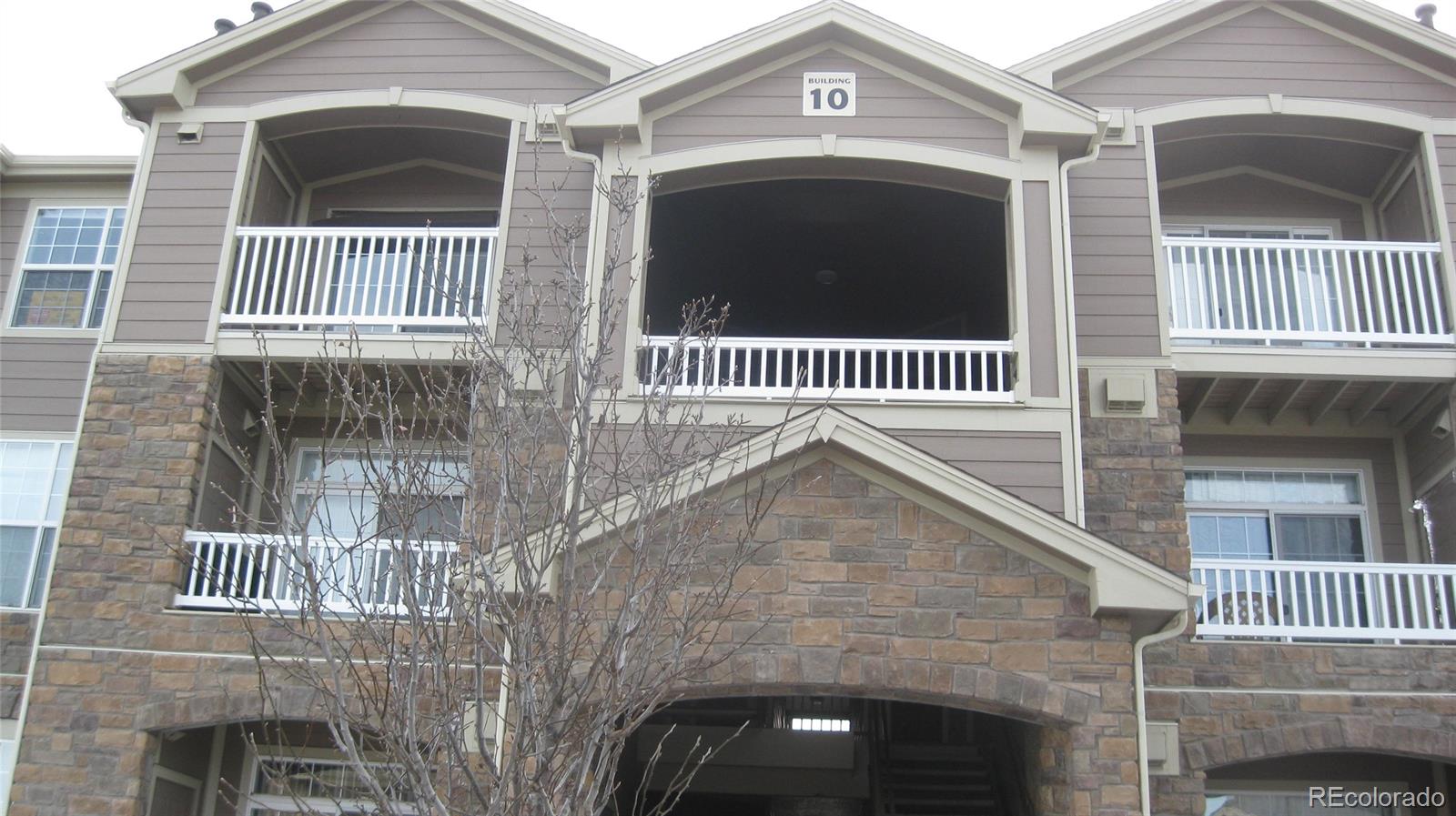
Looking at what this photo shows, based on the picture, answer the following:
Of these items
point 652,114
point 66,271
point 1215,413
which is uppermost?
point 652,114

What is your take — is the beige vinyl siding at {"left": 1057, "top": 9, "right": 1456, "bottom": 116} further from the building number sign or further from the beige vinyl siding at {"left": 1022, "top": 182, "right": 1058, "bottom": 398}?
the building number sign

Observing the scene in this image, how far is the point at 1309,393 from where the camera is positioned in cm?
1294

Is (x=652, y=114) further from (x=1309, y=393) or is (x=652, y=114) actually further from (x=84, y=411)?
(x=1309, y=393)

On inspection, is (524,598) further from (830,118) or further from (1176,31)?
(1176,31)

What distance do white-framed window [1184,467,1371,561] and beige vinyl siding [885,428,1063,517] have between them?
2.77 m

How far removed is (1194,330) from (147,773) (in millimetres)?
9659

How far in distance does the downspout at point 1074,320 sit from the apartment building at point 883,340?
1.3 inches

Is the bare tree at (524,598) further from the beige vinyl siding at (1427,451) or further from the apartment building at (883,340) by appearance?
the beige vinyl siding at (1427,451)

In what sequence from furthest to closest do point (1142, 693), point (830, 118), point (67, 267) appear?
point (67, 267) < point (830, 118) < point (1142, 693)

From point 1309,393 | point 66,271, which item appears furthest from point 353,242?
point 1309,393

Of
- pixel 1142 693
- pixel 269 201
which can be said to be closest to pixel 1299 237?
pixel 1142 693

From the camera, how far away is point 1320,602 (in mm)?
12500

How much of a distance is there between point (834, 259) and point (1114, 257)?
3270mm

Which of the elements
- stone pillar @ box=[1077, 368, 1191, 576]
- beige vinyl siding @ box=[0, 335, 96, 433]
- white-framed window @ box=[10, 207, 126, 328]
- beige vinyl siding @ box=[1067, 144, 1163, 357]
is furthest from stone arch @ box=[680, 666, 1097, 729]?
white-framed window @ box=[10, 207, 126, 328]
